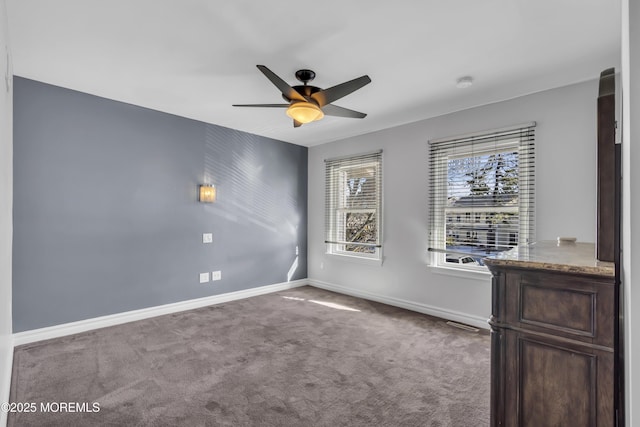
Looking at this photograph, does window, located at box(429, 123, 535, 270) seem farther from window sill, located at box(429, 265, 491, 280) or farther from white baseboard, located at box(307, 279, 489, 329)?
white baseboard, located at box(307, 279, 489, 329)

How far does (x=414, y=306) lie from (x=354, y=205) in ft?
5.60

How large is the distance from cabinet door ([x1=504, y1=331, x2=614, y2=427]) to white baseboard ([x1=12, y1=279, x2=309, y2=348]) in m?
3.69

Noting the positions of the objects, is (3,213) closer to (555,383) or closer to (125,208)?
(125,208)

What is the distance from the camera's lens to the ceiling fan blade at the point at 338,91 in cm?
238

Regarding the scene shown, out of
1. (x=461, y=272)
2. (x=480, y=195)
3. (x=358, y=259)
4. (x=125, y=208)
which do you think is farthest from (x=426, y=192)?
(x=125, y=208)

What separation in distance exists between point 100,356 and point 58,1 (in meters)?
2.64

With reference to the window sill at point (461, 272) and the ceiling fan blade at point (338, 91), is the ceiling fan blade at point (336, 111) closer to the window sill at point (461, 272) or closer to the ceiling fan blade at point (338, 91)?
the ceiling fan blade at point (338, 91)

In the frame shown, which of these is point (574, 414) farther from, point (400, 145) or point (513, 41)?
point (400, 145)

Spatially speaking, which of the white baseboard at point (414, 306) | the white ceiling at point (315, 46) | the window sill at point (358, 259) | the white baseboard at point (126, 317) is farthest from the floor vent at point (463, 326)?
the white baseboard at point (126, 317)

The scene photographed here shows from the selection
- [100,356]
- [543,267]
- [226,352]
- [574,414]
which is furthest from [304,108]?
[100,356]

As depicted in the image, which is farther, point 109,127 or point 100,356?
point 109,127

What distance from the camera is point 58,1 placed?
192 cm

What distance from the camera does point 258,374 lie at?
8.01 feet

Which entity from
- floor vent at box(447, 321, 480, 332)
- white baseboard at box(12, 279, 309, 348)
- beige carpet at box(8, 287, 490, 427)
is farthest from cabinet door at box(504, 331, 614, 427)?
white baseboard at box(12, 279, 309, 348)
